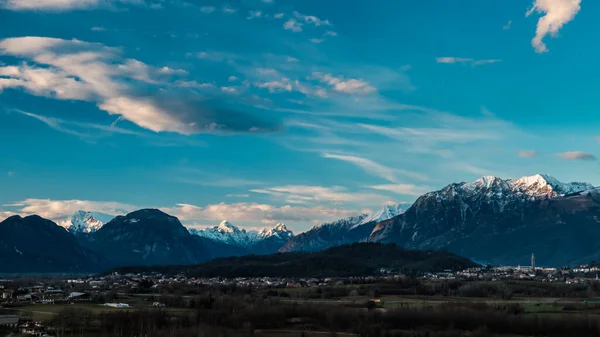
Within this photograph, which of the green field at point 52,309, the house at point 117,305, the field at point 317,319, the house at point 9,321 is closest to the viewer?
→ the house at point 9,321

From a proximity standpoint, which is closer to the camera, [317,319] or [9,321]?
[9,321]

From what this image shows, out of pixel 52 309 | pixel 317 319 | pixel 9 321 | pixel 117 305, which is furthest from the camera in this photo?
pixel 117 305

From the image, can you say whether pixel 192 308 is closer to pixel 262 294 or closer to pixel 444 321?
pixel 262 294

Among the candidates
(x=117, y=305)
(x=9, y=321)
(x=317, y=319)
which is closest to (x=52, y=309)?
(x=117, y=305)

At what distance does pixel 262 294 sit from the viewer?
7820 inches

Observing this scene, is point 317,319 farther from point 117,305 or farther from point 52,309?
point 52,309

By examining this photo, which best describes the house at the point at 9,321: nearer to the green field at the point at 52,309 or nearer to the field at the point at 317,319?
the green field at the point at 52,309

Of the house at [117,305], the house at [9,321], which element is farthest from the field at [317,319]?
the house at [9,321]

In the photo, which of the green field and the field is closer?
the field

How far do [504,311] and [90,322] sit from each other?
81.1 m

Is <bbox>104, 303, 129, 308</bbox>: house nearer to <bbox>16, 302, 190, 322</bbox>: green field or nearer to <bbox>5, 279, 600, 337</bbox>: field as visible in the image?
<bbox>16, 302, 190, 322</bbox>: green field

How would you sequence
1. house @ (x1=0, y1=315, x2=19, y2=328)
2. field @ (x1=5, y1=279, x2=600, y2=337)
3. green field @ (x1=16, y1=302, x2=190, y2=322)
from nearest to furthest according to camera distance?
1. house @ (x1=0, y1=315, x2=19, y2=328)
2. field @ (x1=5, y1=279, x2=600, y2=337)
3. green field @ (x1=16, y1=302, x2=190, y2=322)

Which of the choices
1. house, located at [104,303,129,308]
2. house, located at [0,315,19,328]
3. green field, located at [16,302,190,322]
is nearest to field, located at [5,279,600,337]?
green field, located at [16,302,190,322]

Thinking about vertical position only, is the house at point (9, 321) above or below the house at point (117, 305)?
below
